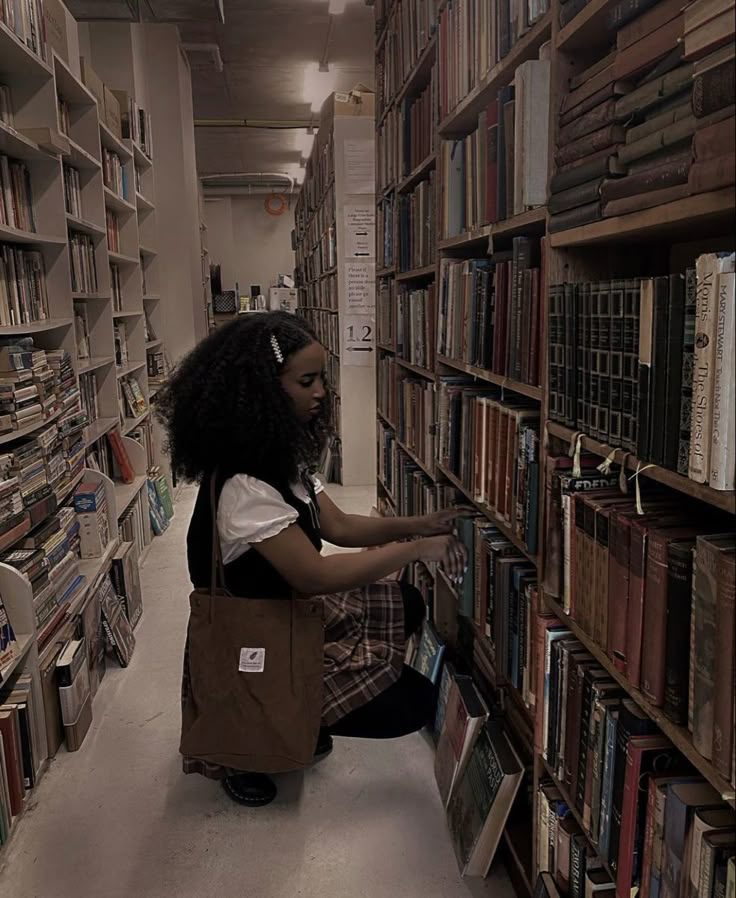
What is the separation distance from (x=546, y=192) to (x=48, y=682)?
1.84 m

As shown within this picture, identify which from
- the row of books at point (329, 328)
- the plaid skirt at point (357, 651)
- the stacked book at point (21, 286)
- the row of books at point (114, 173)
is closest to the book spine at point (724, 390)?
the plaid skirt at point (357, 651)

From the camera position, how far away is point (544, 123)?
1376 millimetres

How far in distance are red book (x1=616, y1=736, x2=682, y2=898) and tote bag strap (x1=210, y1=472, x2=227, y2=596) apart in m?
0.96

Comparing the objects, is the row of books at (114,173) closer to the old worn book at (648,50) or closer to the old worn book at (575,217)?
the old worn book at (575,217)

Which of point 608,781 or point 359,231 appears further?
point 359,231

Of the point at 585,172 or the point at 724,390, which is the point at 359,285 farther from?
the point at 724,390

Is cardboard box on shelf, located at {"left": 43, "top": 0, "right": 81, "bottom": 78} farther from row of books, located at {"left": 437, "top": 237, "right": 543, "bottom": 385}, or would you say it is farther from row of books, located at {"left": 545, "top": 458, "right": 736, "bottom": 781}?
row of books, located at {"left": 545, "top": 458, "right": 736, "bottom": 781}

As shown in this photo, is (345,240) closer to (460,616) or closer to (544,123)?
(460,616)

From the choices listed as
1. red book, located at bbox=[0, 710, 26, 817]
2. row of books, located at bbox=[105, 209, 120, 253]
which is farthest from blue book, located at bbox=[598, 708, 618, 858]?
row of books, located at bbox=[105, 209, 120, 253]

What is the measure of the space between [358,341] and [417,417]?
2363 millimetres

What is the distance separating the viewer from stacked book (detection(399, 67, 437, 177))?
7.66 feet

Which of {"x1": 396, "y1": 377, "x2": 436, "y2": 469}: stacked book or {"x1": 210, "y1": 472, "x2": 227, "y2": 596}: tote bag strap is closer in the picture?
{"x1": 210, "y1": 472, "x2": 227, "y2": 596}: tote bag strap

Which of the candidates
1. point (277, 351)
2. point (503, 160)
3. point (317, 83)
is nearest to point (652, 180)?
point (503, 160)

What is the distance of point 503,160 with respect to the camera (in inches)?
63.0
